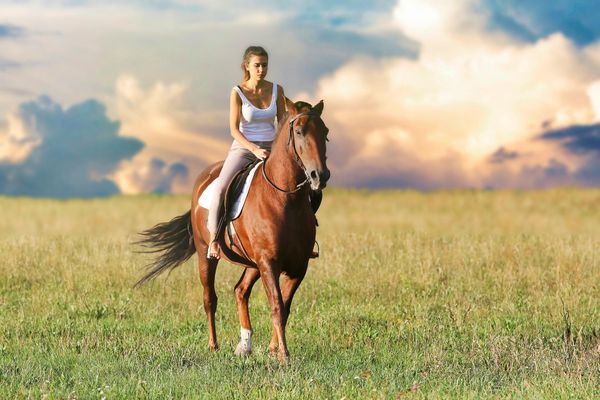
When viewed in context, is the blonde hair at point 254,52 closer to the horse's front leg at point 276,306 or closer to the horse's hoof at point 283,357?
the horse's front leg at point 276,306

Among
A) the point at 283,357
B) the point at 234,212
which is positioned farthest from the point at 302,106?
the point at 283,357

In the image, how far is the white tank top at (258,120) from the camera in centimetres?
968

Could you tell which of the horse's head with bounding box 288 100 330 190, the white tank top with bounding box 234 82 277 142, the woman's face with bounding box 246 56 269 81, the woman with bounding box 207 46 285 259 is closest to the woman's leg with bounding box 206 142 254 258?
the woman with bounding box 207 46 285 259

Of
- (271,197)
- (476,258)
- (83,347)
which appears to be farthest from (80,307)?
(476,258)

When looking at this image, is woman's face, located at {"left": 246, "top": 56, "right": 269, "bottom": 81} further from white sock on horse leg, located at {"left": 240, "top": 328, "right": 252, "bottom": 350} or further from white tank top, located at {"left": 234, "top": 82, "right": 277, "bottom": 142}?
white sock on horse leg, located at {"left": 240, "top": 328, "right": 252, "bottom": 350}

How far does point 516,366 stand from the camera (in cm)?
909

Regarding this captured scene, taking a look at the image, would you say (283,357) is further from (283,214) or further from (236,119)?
(236,119)

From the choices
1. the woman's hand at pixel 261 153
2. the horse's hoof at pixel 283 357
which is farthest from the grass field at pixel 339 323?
the woman's hand at pixel 261 153

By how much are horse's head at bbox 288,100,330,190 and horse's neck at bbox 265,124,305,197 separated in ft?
0.53

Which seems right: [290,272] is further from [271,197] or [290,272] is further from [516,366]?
[516,366]

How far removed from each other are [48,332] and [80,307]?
1.52 metres

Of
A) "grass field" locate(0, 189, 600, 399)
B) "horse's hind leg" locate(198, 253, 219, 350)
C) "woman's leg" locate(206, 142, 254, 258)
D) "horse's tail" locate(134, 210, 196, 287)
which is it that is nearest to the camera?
"grass field" locate(0, 189, 600, 399)

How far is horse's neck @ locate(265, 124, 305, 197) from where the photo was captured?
28.9ft

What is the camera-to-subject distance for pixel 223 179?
10.1 m
